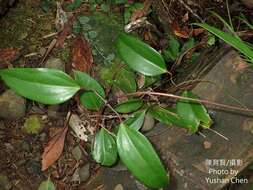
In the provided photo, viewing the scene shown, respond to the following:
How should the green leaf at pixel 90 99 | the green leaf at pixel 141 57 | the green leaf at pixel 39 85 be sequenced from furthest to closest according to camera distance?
1. the green leaf at pixel 90 99
2. the green leaf at pixel 141 57
3. the green leaf at pixel 39 85

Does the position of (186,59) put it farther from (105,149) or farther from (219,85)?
(105,149)

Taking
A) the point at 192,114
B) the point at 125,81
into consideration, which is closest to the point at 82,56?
the point at 125,81

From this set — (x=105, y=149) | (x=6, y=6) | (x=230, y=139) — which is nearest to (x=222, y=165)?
(x=230, y=139)

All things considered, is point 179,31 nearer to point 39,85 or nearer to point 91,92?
point 91,92

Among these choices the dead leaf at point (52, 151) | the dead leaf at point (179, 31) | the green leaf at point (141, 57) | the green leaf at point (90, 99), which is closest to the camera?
the green leaf at point (141, 57)

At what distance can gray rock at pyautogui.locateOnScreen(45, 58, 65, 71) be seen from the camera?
4.42 feet

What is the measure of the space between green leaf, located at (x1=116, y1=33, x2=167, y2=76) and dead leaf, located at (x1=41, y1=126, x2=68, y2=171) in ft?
1.46

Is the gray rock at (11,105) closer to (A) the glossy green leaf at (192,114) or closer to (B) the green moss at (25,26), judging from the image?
(B) the green moss at (25,26)

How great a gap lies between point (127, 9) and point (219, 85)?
0.52 metres

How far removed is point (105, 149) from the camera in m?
1.13

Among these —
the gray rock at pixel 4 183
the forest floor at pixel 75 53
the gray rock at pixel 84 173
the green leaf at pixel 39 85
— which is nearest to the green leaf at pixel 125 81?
the forest floor at pixel 75 53

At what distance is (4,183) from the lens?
1211mm

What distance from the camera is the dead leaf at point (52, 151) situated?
1252 millimetres

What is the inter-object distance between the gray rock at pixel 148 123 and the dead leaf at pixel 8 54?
59cm
